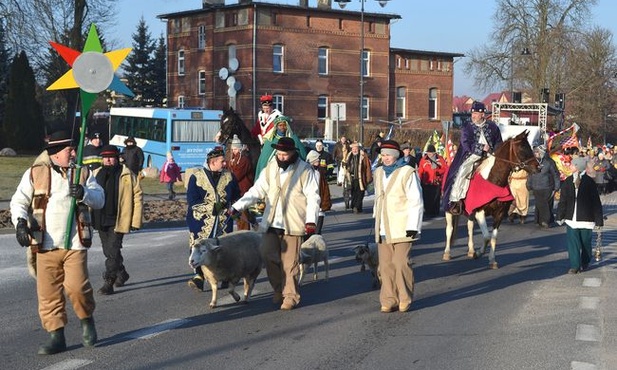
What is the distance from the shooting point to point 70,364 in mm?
7699

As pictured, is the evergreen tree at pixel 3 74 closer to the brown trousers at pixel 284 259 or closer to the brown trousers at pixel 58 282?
the brown trousers at pixel 284 259

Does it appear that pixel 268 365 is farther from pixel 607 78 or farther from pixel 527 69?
pixel 607 78

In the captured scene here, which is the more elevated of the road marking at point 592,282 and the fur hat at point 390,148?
the fur hat at point 390,148

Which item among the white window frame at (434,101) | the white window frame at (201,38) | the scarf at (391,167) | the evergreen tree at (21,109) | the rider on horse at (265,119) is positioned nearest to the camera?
the scarf at (391,167)

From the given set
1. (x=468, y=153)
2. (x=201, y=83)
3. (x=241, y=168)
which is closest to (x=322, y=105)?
(x=201, y=83)

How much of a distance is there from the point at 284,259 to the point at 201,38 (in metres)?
56.5

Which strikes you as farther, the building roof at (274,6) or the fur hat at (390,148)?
the building roof at (274,6)

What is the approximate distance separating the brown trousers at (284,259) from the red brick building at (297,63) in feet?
157

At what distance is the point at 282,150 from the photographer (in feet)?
33.8

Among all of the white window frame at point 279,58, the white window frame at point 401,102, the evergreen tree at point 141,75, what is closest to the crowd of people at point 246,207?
the white window frame at point 279,58

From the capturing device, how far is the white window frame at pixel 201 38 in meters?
65.0

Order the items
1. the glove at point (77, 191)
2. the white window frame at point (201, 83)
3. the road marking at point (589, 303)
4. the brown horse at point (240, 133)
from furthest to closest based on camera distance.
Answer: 1. the white window frame at point (201, 83)
2. the brown horse at point (240, 133)
3. the road marking at point (589, 303)
4. the glove at point (77, 191)

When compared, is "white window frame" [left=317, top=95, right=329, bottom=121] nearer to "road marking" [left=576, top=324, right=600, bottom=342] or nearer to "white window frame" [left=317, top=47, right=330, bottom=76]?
"white window frame" [left=317, top=47, right=330, bottom=76]

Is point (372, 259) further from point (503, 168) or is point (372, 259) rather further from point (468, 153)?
point (468, 153)
